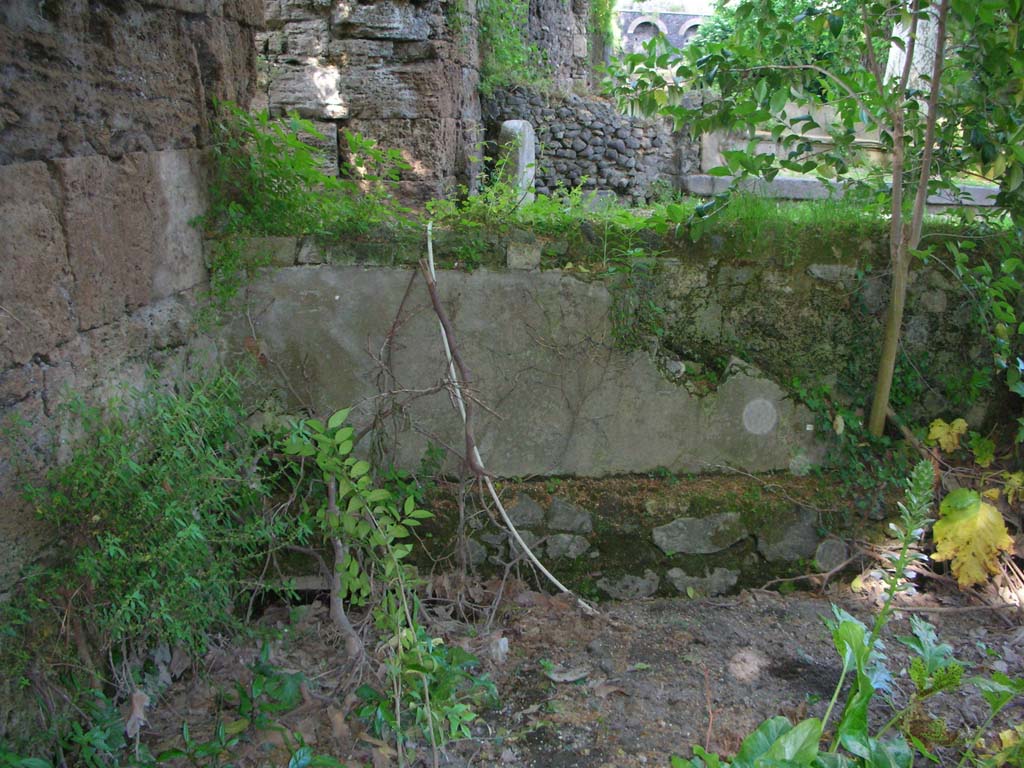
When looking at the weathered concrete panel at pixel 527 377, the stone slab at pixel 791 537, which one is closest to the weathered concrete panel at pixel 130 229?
the weathered concrete panel at pixel 527 377

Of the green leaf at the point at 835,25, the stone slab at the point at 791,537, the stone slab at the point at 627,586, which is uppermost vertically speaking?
the green leaf at the point at 835,25

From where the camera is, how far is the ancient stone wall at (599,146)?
8.99 meters

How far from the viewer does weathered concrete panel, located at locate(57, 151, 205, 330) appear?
2.08m

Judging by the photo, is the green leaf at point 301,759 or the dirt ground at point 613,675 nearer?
the green leaf at point 301,759

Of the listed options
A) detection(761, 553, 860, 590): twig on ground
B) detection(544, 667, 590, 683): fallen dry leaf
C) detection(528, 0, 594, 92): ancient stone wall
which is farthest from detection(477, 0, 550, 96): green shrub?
detection(544, 667, 590, 683): fallen dry leaf

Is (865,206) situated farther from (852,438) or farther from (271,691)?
(271,691)

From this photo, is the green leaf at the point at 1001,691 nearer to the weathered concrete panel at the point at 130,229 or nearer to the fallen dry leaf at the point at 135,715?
the fallen dry leaf at the point at 135,715

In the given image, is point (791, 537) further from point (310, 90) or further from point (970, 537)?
point (310, 90)

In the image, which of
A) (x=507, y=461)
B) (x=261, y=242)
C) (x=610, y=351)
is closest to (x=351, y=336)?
(x=261, y=242)

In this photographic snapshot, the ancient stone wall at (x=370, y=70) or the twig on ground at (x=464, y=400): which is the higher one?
the ancient stone wall at (x=370, y=70)

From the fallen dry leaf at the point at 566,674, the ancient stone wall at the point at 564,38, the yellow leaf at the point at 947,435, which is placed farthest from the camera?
the ancient stone wall at the point at 564,38

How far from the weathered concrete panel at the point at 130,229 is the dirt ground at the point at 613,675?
1.13 m

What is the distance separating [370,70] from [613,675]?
198 inches

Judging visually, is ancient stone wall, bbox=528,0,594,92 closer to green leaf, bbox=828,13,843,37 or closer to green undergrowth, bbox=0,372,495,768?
green leaf, bbox=828,13,843,37
